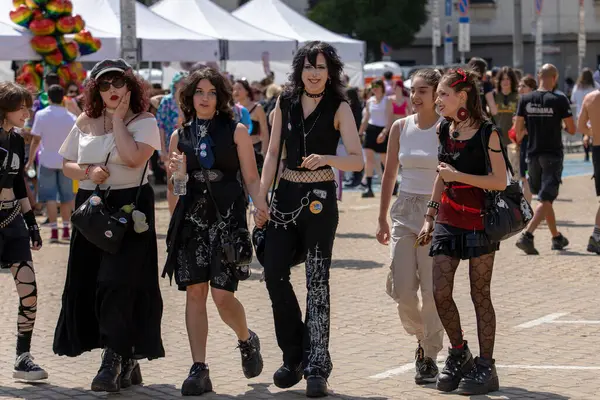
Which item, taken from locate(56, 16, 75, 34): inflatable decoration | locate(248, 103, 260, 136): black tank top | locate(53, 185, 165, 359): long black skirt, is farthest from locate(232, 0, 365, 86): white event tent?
locate(53, 185, 165, 359): long black skirt

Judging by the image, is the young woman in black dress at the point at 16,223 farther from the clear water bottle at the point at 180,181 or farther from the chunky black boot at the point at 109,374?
the clear water bottle at the point at 180,181

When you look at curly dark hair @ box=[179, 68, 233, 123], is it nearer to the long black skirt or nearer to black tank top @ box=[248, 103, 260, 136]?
the long black skirt

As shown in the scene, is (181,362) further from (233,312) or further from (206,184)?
(206,184)

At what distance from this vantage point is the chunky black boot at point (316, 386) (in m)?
6.65

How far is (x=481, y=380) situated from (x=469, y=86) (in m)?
→ 1.55

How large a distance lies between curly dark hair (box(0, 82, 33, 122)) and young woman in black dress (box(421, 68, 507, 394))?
2.39 m

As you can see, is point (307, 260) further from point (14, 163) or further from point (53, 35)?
point (53, 35)

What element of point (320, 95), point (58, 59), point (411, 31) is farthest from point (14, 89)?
point (411, 31)

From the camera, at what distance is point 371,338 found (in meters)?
8.53

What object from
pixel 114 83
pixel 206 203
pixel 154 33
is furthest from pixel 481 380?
pixel 154 33

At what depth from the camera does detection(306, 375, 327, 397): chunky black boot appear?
665 centimetres

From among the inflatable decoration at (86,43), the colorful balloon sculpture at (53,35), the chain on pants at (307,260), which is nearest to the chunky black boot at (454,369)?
the chain on pants at (307,260)

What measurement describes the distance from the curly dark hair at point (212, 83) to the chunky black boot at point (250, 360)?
1.27 metres

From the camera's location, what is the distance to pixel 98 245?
6738 millimetres
